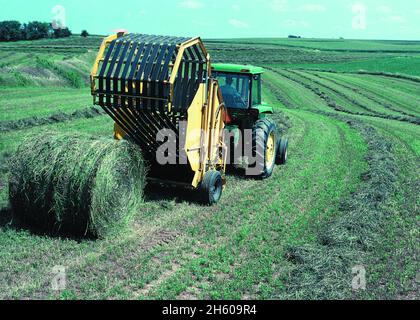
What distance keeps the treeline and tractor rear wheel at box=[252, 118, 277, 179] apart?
84.1 metres

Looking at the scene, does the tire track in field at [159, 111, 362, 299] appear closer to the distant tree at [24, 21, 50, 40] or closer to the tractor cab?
the tractor cab

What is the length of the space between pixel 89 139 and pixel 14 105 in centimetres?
1490

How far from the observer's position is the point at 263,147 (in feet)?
37.4

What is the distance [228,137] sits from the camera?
36.2ft

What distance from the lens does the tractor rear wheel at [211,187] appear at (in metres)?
9.52

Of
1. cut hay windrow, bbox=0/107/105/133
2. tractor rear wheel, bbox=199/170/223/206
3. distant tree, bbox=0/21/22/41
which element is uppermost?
distant tree, bbox=0/21/22/41

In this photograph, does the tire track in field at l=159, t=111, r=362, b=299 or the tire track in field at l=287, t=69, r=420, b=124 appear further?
A: the tire track in field at l=287, t=69, r=420, b=124

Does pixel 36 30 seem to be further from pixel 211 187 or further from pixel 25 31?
pixel 211 187

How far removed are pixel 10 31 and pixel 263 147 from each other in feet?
279

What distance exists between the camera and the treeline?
283 ft

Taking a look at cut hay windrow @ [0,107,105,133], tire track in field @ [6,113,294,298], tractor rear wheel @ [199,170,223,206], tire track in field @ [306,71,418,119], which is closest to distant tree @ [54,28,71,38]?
tire track in field @ [306,71,418,119]

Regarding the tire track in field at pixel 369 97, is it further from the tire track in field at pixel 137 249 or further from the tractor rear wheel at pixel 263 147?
the tire track in field at pixel 137 249
